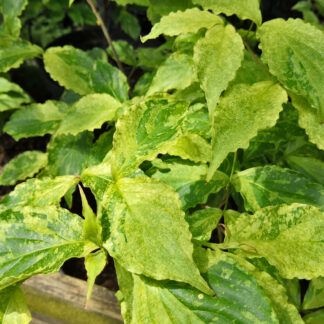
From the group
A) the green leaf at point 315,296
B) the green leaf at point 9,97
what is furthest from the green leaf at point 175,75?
the green leaf at point 9,97

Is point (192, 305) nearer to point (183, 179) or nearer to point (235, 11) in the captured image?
point (183, 179)

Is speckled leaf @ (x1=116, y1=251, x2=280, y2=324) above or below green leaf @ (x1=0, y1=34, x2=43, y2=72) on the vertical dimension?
below

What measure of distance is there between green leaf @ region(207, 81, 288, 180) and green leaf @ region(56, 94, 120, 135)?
31 cm

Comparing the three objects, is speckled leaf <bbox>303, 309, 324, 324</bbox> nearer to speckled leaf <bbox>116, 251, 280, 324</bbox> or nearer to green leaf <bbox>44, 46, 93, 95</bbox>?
speckled leaf <bbox>116, 251, 280, 324</bbox>

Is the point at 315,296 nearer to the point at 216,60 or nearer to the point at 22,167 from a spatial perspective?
the point at 216,60

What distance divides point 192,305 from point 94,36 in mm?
1513

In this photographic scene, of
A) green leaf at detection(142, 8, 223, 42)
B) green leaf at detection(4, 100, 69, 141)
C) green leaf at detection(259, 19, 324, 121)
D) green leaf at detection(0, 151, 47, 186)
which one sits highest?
green leaf at detection(142, 8, 223, 42)

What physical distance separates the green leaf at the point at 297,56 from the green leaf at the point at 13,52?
0.67 meters

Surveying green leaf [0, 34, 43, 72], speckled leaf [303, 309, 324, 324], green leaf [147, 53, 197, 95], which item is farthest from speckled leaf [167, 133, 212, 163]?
green leaf [0, 34, 43, 72]

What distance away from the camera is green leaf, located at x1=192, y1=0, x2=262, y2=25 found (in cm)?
58

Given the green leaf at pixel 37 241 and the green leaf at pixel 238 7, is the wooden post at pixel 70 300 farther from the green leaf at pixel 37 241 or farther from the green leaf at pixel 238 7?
the green leaf at pixel 238 7

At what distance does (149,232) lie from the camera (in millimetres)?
458

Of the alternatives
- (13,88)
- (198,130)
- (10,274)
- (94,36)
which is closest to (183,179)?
(198,130)

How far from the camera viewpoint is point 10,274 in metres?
0.49
